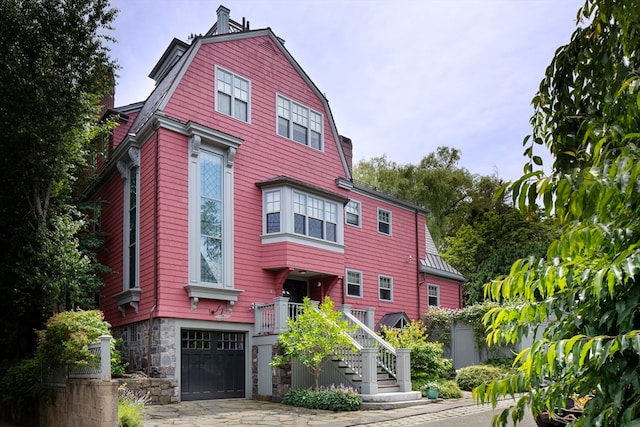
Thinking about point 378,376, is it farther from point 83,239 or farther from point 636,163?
point 636,163

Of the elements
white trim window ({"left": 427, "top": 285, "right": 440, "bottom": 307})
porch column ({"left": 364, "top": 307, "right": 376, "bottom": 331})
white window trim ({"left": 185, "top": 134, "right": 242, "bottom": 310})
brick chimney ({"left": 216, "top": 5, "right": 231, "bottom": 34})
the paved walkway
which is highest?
brick chimney ({"left": 216, "top": 5, "right": 231, "bottom": 34})

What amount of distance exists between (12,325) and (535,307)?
56.1 ft

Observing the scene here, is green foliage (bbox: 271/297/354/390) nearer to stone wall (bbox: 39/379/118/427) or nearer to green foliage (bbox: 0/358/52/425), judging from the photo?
stone wall (bbox: 39/379/118/427)

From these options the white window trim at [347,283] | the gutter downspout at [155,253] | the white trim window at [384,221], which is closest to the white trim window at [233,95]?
the gutter downspout at [155,253]

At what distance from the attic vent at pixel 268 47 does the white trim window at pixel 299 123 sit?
149 centimetres

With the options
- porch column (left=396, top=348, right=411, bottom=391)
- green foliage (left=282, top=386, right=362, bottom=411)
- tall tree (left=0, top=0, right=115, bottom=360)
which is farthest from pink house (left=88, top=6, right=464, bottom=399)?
tall tree (left=0, top=0, right=115, bottom=360)

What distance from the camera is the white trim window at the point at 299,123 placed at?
732 inches

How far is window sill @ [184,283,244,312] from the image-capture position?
1511 cm

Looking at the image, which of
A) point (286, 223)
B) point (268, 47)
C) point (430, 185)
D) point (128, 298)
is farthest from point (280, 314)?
point (430, 185)

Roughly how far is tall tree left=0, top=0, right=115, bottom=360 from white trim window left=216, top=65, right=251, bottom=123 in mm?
2985

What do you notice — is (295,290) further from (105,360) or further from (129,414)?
(105,360)

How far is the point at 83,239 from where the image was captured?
17.3 m

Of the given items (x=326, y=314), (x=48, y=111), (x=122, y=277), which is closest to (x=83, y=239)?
(x=122, y=277)

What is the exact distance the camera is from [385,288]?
22.0m
